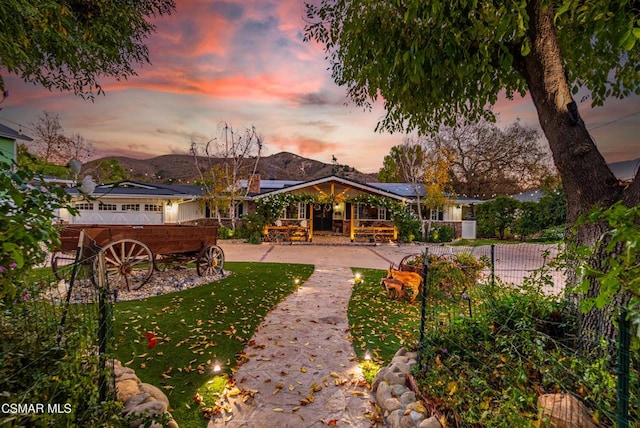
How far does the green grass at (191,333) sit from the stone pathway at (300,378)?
28cm

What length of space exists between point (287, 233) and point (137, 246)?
11.8m

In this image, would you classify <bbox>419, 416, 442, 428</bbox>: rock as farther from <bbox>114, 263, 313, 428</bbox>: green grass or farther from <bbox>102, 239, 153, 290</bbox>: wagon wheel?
<bbox>102, 239, 153, 290</bbox>: wagon wheel

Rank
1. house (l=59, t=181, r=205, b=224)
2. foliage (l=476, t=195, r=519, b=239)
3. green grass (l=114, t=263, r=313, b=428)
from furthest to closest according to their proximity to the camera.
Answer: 1. foliage (l=476, t=195, r=519, b=239)
2. house (l=59, t=181, r=205, b=224)
3. green grass (l=114, t=263, r=313, b=428)

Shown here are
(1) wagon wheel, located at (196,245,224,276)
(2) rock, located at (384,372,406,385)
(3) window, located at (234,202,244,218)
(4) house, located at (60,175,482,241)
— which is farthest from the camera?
(3) window, located at (234,202,244,218)

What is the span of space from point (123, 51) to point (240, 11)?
15.2 ft

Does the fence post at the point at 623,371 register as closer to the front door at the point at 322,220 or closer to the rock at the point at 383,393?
the rock at the point at 383,393

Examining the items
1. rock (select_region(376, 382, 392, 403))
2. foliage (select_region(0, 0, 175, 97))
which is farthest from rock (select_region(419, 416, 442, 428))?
foliage (select_region(0, 0, 175, 97))

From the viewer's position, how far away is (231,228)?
20.3 meters

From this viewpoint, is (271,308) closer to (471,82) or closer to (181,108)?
(471,82)

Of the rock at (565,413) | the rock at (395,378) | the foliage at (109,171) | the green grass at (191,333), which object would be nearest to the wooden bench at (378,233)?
the green grass at (191,333)

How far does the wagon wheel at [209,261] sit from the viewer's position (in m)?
8.04

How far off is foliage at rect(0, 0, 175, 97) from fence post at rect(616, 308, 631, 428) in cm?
497

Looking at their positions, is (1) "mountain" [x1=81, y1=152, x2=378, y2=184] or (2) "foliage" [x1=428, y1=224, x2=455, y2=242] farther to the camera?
(1) "mountain" [x1=81, y1=152, x2=378, y2=184]

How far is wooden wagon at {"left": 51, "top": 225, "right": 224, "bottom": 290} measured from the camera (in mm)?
6355
